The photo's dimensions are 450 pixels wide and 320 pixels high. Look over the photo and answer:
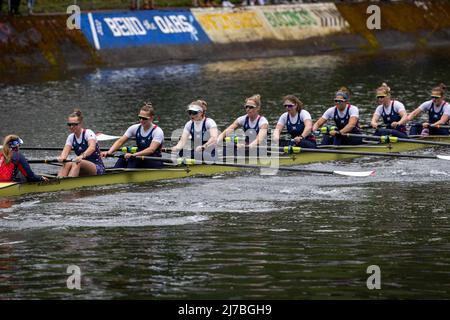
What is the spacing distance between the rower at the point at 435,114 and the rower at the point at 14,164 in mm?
10778

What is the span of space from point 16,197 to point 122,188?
7.62ft

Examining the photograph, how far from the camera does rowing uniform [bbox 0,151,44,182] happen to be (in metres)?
20.6

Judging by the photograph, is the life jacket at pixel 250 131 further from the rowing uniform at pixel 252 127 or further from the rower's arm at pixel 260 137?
the rower's arm at pixel 260 137

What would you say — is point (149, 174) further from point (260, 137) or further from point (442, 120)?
point (442, 120)

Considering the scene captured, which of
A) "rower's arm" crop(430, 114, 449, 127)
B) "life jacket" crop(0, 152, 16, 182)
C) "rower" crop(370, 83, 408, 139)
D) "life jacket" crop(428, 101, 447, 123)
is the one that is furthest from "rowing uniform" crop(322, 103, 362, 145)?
"life jacket" crop(0, 152, 16, 182)

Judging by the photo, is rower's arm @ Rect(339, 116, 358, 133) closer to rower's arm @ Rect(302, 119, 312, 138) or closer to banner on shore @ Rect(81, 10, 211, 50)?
rower's arm @ Rect(302, 119, 312, 138)


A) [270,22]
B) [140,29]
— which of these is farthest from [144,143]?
[270,22]

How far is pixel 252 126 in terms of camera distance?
24141 millimetres

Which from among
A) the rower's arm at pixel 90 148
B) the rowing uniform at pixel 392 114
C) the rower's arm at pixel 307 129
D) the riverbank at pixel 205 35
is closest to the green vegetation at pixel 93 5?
the riverbank at pixel 205 35

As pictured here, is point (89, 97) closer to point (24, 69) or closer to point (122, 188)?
point (24, 69)

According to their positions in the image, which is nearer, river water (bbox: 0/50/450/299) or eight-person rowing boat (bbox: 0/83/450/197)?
river water (bbox: 0/50/450/299)

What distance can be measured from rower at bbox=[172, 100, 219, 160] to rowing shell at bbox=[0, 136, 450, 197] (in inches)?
12.6

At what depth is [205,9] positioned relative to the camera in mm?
48750

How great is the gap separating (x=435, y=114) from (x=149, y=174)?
8.73m
